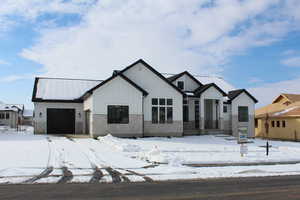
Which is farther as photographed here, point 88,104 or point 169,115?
point 169,115

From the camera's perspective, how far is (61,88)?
103 feet

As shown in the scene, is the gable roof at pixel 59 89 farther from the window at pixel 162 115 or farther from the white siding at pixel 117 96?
the window at pixel 162 115

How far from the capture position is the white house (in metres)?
25.8

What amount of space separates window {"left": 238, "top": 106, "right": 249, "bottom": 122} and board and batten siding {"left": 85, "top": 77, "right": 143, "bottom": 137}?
12.0 metres

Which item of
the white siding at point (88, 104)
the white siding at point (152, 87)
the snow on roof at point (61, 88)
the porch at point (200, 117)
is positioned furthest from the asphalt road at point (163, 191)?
the snow on roof at point (61, 88)

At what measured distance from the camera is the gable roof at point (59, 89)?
29297mm

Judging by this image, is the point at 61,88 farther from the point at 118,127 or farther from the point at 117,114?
the point at 118,127

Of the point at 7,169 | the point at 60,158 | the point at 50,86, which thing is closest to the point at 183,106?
the point at 50,86

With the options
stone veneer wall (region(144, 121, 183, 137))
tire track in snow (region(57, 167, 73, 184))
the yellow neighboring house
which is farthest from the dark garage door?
the yellow neighboring house

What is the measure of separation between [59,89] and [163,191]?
24467 millimetres

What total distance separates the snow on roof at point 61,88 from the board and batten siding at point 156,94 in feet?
21.2

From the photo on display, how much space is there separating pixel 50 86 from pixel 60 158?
18.2 meters

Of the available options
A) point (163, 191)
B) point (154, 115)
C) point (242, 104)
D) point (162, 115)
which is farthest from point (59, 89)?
point (163, 191)

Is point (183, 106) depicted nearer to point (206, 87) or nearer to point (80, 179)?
point (206, 87)
